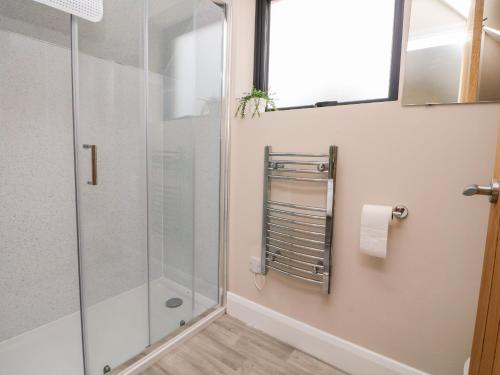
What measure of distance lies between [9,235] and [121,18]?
4.65 feet

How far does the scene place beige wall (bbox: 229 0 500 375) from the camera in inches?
41.8

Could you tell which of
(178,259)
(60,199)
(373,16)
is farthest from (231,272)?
(373,16)

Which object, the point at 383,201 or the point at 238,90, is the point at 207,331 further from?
the point at 238,90

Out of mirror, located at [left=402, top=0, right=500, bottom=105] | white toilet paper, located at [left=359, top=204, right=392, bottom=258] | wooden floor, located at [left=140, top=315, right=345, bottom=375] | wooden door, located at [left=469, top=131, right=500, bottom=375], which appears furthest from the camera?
wooden floor, located at [left=140, top=315, right=345, bottom=375]

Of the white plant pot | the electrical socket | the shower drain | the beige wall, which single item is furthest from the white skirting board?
the white plant pot

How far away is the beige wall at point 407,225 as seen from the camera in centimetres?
106

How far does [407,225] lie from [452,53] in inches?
29.7

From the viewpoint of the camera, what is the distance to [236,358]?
4.93ft

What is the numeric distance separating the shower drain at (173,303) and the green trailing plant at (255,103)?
1.36 metres

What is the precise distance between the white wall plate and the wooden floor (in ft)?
5.93

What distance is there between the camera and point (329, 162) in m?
1.34

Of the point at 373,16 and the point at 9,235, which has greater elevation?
the point at 373,16

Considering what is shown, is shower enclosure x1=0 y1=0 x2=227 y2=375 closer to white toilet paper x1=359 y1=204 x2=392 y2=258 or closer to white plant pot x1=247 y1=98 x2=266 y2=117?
white plant pot x1=247 y1=98 x2=266 y2=117

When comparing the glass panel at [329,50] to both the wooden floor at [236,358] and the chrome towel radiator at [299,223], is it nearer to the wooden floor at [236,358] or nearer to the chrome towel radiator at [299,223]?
the chrome towel radiator at [299,223]
